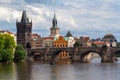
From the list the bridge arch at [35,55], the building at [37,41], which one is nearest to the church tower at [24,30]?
the bridge arch at [35,55]

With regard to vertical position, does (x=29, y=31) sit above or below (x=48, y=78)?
above

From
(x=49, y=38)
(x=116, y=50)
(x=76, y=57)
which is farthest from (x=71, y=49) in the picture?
(x=49, y=38)

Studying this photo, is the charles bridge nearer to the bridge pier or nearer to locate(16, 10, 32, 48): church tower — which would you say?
the bridge pier

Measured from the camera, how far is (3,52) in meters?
94.1

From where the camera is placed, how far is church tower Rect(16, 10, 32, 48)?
455 feet

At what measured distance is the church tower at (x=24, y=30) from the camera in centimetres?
13875

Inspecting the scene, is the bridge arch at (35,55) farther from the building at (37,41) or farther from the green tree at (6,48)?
the building at (37,41)

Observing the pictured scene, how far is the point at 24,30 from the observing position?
460 feet

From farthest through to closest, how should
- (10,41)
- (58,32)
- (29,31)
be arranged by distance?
(58,32)
(29,31)
(10,41)

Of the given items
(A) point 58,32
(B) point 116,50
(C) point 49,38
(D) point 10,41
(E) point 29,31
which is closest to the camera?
(D) point 10,41

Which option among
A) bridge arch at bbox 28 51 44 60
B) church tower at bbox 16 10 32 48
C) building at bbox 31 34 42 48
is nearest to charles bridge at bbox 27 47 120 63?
bridge arch at bbox 28 51 44 60

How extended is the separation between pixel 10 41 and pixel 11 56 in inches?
181

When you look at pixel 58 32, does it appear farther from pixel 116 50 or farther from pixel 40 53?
pixel 116 50

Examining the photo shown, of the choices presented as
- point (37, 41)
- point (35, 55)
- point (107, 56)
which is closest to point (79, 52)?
point (107, 56)
